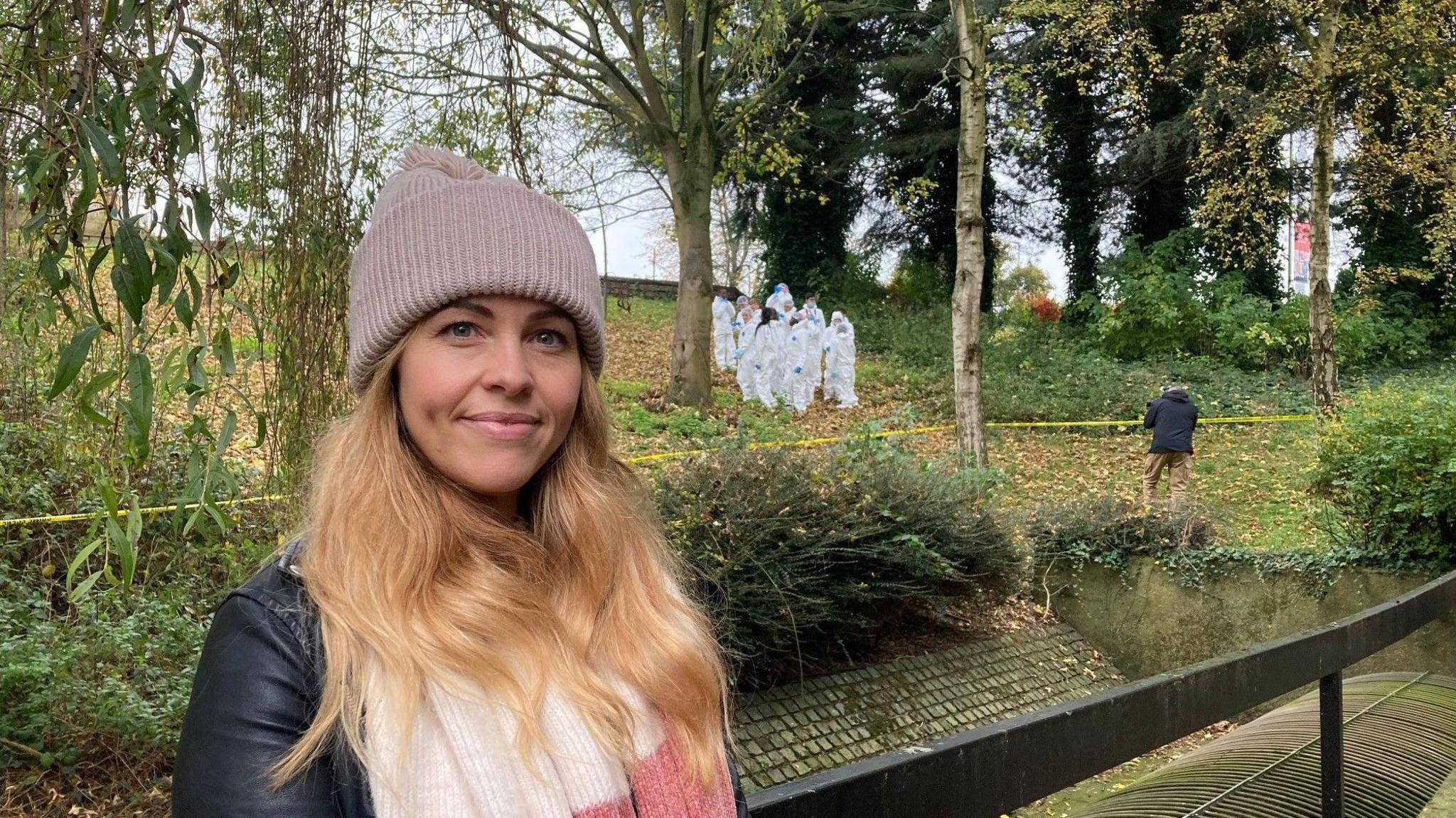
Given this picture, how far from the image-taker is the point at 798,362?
2114 cm

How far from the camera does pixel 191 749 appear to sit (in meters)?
1.07

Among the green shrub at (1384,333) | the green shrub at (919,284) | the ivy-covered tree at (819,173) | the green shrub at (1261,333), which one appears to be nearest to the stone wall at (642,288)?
the ivy-covered tree at (819,173)

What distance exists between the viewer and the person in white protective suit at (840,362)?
2139cm

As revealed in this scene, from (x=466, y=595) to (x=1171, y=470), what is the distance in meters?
14.3

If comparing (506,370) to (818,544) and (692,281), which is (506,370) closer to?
(818,544)

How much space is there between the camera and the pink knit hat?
56.2 inches

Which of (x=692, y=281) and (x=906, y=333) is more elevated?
(x=692, y=281)

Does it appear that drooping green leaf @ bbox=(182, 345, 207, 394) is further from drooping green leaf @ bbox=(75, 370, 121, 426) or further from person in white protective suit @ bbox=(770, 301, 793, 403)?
person in white protective suit @ bbox=(770, 301, 793, 403)

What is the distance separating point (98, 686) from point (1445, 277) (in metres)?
26.0

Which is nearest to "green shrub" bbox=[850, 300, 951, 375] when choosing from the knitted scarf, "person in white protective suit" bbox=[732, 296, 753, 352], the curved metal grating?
"person in white protective suit" bbox=[732, 296, 753, 352]

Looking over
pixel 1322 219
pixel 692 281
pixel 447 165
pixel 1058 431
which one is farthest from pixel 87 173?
pixel 1058 431

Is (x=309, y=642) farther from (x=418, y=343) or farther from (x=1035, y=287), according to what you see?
(x=1035, y=287)

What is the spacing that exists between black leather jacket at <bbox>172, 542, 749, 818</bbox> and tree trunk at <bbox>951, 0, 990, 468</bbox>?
12838mm

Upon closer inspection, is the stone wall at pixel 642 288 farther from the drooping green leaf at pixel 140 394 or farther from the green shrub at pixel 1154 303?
the drooping green leaf at pixel 140 394
